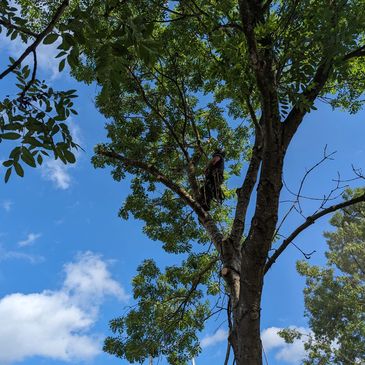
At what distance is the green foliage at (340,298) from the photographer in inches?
669

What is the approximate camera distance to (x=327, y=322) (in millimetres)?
19422

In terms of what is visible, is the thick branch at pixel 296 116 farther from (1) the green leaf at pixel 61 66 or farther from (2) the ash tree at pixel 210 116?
(1) the green leaf at pixel 61 66

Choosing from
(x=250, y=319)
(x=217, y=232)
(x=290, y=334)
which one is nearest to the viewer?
(x=250, y=319)

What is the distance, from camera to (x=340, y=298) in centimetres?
1766

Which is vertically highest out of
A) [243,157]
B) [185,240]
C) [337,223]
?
[337,223]

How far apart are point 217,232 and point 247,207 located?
0.48 metres

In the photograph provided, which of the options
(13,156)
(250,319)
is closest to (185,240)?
(250,319)

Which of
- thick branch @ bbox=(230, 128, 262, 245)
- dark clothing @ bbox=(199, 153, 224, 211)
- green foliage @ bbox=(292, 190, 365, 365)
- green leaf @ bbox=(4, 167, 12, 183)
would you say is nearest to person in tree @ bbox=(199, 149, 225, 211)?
dark clothing @ bbox=(199, 153, 224, 211)

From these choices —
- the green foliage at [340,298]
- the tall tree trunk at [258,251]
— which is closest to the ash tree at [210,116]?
the tall tree trunk at [258,251]

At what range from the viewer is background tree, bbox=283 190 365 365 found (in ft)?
55.8

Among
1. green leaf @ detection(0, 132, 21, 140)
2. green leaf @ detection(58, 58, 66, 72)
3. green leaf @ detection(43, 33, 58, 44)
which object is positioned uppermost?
green leaf @ detection(58, 58, 66, 72)

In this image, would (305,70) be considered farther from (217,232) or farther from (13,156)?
(217,232)

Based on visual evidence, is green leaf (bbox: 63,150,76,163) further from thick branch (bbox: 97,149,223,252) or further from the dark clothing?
the dark clothing

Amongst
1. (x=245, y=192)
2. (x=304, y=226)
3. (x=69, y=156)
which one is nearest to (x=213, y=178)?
(x=245, y=192)
